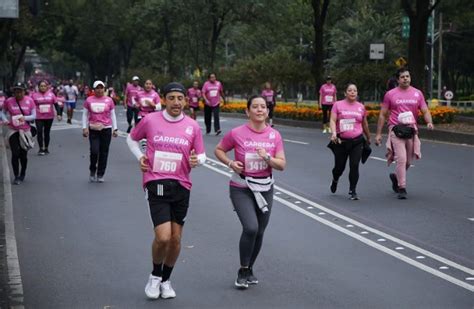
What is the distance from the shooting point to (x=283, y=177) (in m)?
15.7

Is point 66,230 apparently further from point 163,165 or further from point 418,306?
point 418,306

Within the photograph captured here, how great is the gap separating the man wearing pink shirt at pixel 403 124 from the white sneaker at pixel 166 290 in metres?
6.28

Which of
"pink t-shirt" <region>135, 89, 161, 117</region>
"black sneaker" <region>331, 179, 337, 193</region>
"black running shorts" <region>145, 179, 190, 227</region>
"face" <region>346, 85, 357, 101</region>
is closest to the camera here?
"black running shorts" <region>145, 179, 190, 227</region>

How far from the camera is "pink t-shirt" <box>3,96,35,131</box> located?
50.0 feet

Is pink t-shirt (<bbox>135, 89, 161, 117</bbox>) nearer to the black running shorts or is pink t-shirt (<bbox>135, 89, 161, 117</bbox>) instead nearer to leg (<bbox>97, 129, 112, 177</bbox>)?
leg (<bbox>97, 129, 112, 177</bbox>)

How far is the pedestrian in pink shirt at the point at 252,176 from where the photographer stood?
757 cm

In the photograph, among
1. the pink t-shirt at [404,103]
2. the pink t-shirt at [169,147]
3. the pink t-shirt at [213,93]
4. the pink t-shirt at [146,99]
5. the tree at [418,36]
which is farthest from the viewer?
the tree at [418,36]

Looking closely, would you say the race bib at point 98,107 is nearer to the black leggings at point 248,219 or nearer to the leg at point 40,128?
the leg at point 40,128

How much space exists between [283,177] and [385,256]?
682 centimetres

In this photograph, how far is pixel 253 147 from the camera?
7.64 m

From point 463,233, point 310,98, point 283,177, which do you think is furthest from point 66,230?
point 310,98

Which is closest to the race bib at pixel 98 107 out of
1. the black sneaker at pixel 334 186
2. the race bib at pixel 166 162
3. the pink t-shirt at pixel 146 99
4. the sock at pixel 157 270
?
the pink t-shirt at pixel 146 99

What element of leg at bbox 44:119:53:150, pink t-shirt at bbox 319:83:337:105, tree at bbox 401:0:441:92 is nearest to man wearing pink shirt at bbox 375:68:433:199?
leg at bbox 44:119:53:150

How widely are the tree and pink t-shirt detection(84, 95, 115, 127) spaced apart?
14145 mm
